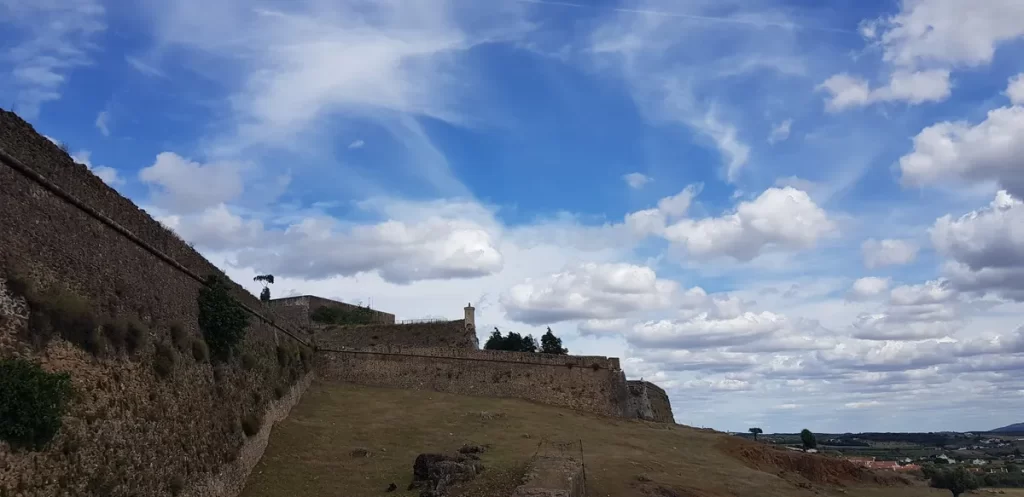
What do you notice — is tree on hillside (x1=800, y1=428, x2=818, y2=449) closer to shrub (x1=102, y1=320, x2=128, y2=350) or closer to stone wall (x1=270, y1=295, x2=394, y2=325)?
stone wall (x1=270, y1=295, x2=394, y2=325)

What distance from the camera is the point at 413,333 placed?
131 feet

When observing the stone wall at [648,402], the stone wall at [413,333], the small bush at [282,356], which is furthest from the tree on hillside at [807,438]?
the small bush at [282,356]

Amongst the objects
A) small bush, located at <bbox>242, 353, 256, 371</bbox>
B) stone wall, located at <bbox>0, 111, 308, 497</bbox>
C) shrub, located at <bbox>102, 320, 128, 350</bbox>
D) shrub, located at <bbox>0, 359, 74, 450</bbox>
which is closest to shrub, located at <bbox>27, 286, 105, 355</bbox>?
stone wall, located at <bbox>0, 111, 308, 497</bbox>

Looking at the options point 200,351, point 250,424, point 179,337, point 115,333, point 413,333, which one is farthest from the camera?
point 413,333

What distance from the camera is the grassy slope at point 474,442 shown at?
18047 millimetres

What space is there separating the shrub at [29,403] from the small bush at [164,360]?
3.72m

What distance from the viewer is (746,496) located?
21.7 meters

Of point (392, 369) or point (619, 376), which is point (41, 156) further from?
point (619, 376)

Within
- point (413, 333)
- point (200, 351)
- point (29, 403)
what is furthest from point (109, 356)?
point (413, 333)

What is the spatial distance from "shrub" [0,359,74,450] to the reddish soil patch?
2673 cm

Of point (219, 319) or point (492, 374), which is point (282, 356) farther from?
point (492, 374)

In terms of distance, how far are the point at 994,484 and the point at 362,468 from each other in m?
44.8

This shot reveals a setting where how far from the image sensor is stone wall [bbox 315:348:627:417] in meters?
34.2

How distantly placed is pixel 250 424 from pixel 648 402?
31.4 metres
